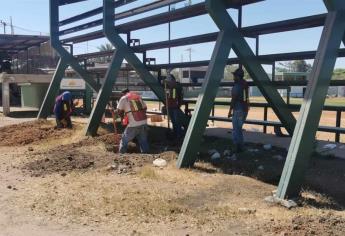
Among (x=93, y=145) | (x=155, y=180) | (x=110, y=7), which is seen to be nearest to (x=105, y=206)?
(x=155, y=180)

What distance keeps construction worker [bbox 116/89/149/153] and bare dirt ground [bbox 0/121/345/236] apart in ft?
2.43

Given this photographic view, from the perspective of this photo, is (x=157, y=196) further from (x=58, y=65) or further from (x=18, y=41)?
(x=18, y=41)

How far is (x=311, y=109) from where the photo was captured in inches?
264

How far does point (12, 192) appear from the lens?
294 inches

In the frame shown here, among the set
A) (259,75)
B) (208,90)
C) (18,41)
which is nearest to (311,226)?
(208,90)

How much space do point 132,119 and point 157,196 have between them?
162 inches

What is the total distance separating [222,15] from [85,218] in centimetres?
467

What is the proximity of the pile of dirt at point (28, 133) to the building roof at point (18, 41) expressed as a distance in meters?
15.4

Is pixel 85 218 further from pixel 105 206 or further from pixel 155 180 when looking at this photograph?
pixel 155 180

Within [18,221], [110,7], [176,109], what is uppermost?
[110,7]

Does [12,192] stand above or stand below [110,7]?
below

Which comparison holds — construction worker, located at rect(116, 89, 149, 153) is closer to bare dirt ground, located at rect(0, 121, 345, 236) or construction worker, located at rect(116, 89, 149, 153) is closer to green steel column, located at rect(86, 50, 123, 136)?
bare dirt ground, located at rect(0, 121, 345, 236)

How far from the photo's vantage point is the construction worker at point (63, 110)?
14.8 metres

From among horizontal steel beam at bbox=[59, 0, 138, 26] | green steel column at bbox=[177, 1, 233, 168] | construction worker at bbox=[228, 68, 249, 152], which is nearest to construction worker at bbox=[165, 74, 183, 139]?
construction worker at bbox=[228, 68, 249, 152]
